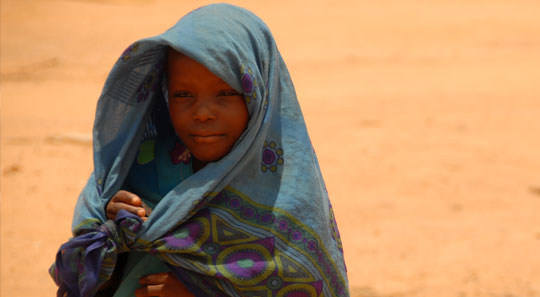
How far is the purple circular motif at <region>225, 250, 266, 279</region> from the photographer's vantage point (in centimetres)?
221

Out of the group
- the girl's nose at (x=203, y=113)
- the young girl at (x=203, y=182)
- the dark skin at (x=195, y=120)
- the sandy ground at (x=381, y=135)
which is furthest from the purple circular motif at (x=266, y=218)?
the sandy ground at (x=381, y=135)

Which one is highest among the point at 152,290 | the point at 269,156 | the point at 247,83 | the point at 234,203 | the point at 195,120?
the point at 247,83

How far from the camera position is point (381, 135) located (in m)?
7.77

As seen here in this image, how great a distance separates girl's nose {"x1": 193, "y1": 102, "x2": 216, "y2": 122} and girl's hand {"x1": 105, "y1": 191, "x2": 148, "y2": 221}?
12.6 inches

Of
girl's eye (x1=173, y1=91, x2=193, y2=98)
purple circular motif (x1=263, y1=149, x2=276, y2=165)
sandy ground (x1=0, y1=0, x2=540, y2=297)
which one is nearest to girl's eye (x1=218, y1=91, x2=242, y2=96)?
girl's eye (x1=173, y1=91, x2=193, y2=98)

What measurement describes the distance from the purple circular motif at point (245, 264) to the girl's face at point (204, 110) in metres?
0.32

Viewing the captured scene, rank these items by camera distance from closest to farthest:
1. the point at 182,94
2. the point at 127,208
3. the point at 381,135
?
the point at 127,208, the point at 182,94, the point at 381,135

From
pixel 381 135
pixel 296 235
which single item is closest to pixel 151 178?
pixel 296 235

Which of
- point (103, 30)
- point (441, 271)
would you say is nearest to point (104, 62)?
point (103, 30)

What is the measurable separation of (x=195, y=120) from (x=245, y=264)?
1.60 feet

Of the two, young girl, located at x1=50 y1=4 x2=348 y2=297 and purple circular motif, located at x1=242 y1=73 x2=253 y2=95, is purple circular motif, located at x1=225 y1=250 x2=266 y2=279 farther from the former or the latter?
purple circular motif, located at x1=242 y1=73 x2=253 y2=95

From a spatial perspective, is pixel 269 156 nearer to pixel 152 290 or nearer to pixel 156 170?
pixel 156 170

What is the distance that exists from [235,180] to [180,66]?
0.41 meters

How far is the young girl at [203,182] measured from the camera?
215cm
